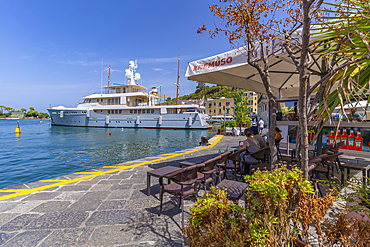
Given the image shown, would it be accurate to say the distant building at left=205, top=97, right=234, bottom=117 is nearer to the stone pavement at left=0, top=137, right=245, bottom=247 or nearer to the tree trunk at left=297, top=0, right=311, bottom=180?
the stone pavement at left=0, top=137, right=245, bottom=247

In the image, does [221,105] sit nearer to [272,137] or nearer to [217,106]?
[217,106]

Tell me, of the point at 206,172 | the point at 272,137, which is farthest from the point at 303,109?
the point at 206,172

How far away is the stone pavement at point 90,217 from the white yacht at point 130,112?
84.6 ft

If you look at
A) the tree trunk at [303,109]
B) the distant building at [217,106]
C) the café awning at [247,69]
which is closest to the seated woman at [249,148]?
the café awning at [247,69]

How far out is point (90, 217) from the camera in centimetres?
234

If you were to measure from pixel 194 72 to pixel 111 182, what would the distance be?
2.70 meters

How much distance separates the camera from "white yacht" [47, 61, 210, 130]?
29234mm

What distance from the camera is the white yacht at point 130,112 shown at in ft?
95.9

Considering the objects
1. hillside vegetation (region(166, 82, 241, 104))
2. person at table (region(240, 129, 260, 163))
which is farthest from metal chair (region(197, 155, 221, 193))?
hillside vegetation (region(166, 82, 241, 104))

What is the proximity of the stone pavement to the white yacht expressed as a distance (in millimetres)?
25789

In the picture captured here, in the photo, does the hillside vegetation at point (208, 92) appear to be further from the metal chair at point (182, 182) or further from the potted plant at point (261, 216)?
the potted plant at point (261, 216)

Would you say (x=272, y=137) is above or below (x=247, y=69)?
below

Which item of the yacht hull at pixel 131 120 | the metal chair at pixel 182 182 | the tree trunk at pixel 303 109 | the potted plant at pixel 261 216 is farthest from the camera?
the yacht hull at pixel 131 120

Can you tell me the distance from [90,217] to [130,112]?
29.9 metres
